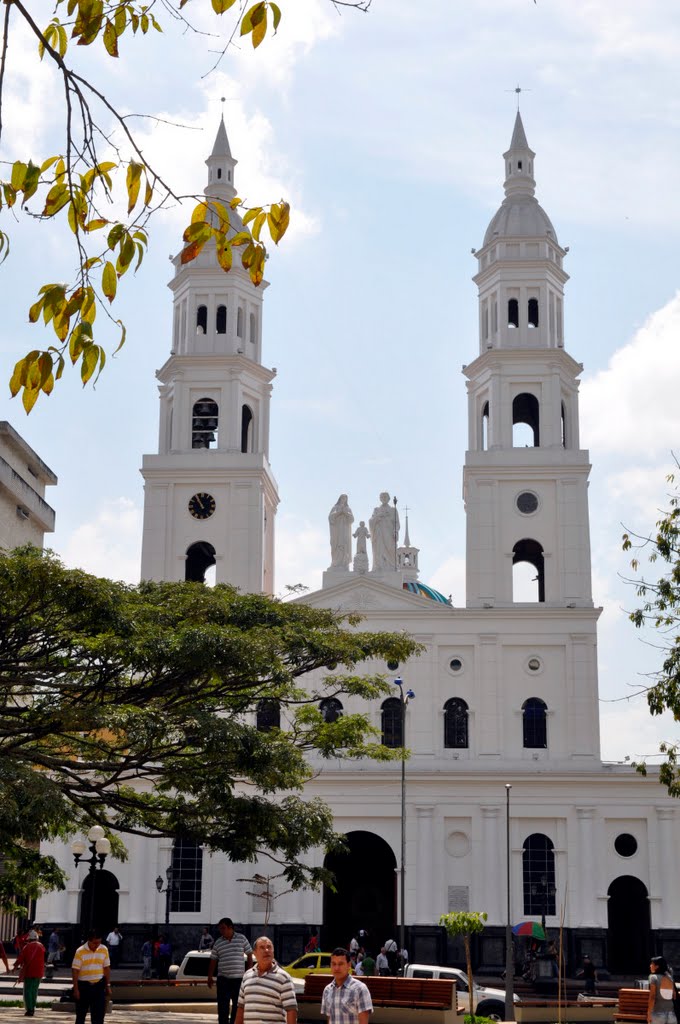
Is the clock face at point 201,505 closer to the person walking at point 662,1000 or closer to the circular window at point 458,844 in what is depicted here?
the circular window at point 458,844

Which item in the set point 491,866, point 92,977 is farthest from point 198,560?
point 92,977

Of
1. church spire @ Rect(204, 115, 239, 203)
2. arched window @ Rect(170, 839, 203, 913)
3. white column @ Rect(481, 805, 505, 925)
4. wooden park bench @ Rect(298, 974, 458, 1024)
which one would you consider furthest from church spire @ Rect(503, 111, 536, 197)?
wooden park bench @ Rect(298, 974, 458, 1024)

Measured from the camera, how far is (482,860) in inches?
1778

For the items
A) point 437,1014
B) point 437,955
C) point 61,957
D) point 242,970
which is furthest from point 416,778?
point 242,970

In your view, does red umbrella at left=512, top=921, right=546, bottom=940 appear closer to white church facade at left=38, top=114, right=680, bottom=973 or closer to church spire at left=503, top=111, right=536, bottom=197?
white church facade at left=38, top=114, right=680, bottom=973

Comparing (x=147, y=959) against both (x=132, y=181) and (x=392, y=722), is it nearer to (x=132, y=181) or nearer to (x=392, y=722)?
(x=392, y=722)

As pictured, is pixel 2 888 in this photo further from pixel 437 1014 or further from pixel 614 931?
pixel 614 931

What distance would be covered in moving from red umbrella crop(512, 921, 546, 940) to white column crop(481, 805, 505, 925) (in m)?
2.39

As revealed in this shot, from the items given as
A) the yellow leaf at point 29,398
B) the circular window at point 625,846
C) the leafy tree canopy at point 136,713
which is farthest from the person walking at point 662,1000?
the circular window at point 625,846

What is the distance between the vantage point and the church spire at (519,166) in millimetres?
51812

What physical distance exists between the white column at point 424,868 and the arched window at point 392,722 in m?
2.19

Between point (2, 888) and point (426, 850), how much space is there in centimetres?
2327

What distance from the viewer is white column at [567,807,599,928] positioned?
44.1 m

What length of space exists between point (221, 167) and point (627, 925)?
2840cm
